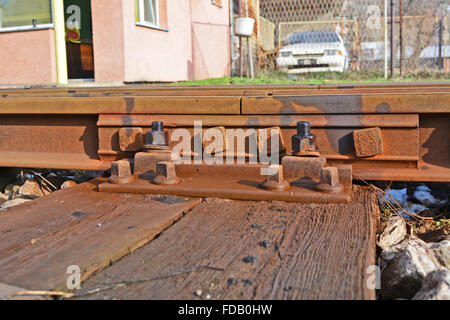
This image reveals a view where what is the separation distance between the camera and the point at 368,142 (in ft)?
7.48

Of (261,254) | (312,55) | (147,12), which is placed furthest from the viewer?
(312,55)

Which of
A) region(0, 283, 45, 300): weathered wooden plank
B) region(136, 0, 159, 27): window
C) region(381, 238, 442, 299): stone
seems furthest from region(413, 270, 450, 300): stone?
region(136, 0, 159, 27): window

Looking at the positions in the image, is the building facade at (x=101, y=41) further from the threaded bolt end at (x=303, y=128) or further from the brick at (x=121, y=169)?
the threaded bolt end at (x=303, y=128)

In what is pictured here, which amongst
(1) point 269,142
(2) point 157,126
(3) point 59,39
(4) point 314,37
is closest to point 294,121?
(1) point 269,142

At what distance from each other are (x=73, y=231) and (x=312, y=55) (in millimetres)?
14160

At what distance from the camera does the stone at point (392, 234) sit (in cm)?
212

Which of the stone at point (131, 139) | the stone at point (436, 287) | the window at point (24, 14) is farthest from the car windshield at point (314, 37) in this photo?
the stone at point (436, 287)

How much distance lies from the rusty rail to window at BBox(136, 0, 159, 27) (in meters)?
8.09

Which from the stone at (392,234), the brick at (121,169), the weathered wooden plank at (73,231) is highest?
the brick at (121,169)

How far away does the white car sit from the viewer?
14711mm

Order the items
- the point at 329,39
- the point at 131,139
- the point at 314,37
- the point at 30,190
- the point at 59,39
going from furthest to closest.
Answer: the point at 314,37
the point at 329,39
the point at 59,39
the point at 30,190
the point at 131,139

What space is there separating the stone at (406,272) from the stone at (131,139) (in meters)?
1.42

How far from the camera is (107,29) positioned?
9.73 meters

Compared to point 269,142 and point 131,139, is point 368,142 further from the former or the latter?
point 131,139
